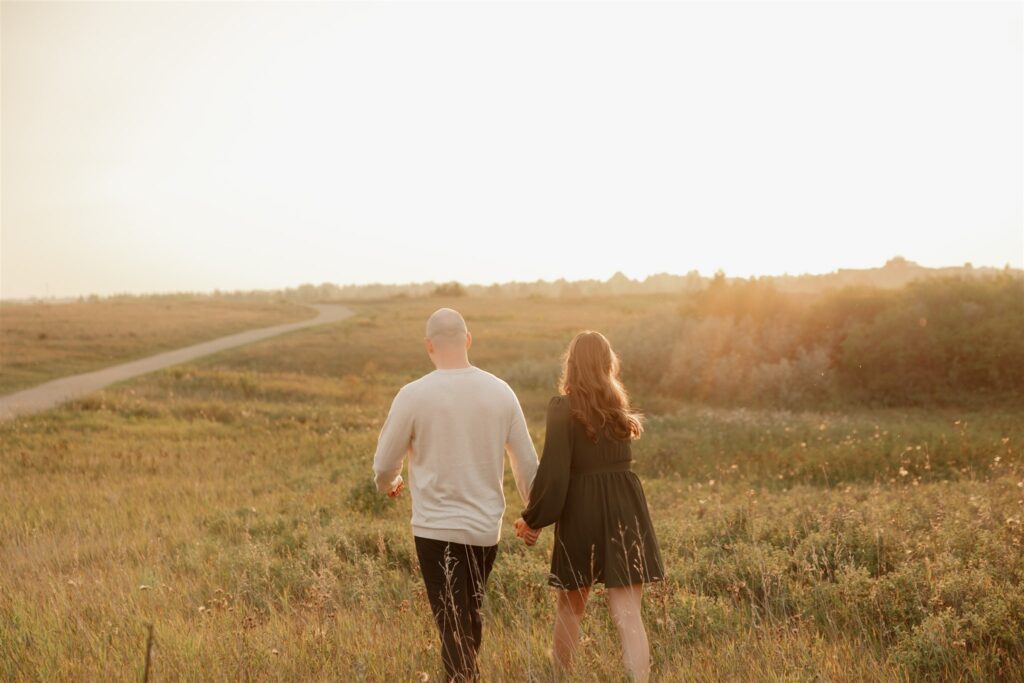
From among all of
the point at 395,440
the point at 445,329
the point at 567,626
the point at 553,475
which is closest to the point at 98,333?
the point at 395,440

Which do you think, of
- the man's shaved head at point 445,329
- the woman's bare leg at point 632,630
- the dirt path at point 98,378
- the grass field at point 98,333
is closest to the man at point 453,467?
the man's shaved head at point 445,329

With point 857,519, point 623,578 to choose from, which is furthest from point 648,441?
point 623,578

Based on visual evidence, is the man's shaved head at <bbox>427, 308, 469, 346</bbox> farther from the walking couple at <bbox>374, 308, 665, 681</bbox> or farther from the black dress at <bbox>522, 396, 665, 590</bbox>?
the black dress at <bbox>522, 396, 665, 590</bbox>

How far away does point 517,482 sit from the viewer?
4.38 meters

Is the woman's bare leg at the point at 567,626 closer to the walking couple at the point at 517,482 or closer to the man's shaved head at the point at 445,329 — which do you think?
the walking couple at the point at 517,482

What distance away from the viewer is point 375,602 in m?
6.21

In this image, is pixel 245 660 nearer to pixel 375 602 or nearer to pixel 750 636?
pixel 375 602

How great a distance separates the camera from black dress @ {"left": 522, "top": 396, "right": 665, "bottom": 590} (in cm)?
435

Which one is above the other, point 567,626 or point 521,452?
point 521,452

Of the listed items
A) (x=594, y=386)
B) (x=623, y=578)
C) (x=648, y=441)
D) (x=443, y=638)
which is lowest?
(x=648, y=441)

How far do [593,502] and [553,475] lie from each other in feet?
1.01

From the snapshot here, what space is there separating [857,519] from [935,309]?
15.3m

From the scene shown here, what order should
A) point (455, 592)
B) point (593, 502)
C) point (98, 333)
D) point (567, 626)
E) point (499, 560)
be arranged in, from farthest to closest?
point (98, 333)
point (499, 560)
point (567, 626)
point (593, 502)
point (455, 592)

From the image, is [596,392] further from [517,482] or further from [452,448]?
[452,448]
